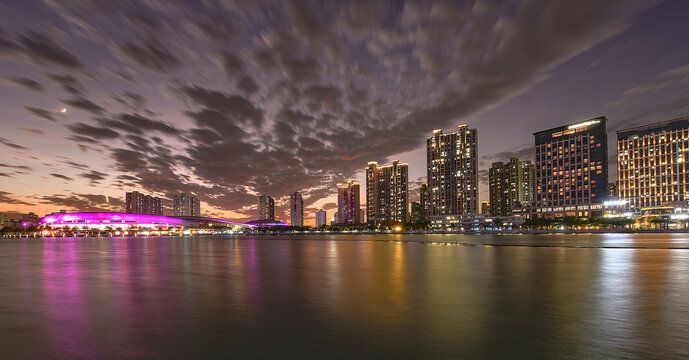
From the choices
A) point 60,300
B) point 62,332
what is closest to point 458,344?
point 62,332

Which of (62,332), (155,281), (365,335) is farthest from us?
(155,281)

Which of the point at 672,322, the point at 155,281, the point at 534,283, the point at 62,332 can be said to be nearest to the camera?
the point at 62,332

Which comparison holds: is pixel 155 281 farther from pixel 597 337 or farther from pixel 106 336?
pixel 597 337

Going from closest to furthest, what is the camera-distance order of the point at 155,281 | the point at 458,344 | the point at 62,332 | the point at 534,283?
1. the point at 458,344
2. the point at 62,332
3. the point at 534,283
4. the point at 155,281

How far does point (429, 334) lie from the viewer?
1124 cm

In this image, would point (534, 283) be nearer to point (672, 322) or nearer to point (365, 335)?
point (672, 322)

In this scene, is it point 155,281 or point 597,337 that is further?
point 155,281

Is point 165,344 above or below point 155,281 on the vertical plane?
above

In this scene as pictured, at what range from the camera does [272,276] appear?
88.8 ft

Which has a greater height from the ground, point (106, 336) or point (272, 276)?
point (106, 336)

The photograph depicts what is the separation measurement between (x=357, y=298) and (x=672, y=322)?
39.8ft

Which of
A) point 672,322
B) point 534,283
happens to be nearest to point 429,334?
point 672,322

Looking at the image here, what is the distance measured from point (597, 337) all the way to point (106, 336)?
15.0m

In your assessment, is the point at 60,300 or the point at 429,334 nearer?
the point at 429,334
